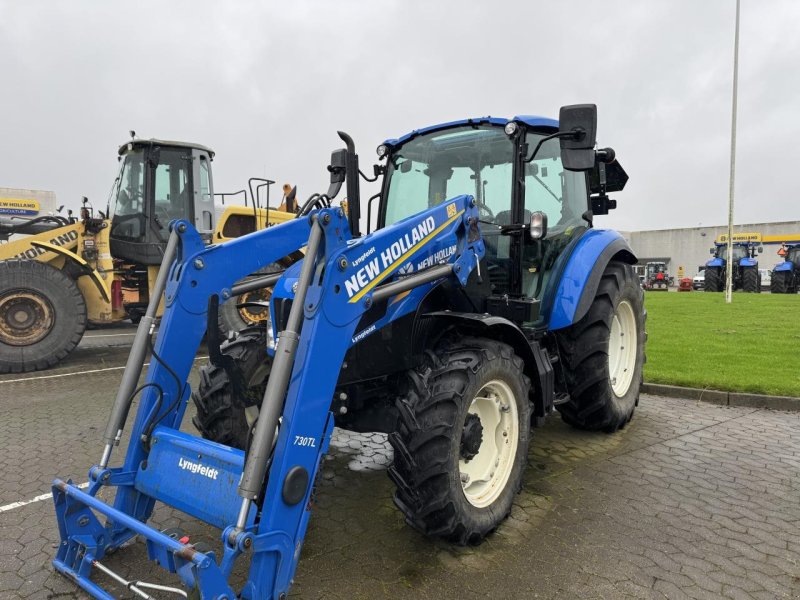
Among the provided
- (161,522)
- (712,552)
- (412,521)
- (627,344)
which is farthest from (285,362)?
(627,344)

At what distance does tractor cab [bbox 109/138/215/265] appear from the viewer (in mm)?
8789

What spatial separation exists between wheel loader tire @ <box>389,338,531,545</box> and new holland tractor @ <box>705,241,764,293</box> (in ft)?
90.1

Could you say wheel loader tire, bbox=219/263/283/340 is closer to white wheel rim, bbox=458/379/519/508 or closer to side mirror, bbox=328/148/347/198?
side mirror, bbox=328/148/347/198

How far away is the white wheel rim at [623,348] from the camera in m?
5.31

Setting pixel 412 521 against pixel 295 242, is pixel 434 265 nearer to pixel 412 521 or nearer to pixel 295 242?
pixel 295 242

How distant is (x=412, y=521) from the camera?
116 inches

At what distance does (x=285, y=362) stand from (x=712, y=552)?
2518mm

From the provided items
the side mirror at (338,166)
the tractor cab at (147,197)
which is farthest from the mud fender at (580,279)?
the tractor cab at (147,197)

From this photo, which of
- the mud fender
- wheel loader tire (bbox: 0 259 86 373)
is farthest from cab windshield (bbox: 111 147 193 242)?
the mud fender

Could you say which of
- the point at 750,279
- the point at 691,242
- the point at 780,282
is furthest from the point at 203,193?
the point at 691,242

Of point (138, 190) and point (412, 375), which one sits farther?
point (138, 190)

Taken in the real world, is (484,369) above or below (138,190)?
below

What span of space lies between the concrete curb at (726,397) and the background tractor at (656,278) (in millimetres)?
34538

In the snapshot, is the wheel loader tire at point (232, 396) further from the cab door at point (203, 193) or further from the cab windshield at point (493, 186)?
the cab door at point (203, 193)
